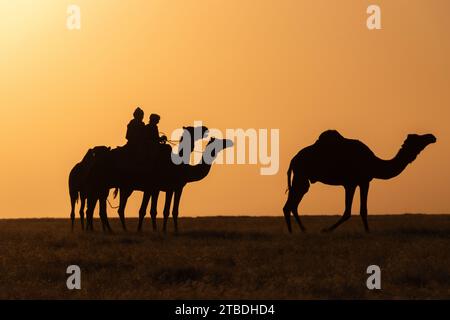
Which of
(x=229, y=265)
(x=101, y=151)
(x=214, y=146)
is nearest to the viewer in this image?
(x=229, y=265)

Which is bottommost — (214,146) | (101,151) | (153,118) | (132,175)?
(132,175)

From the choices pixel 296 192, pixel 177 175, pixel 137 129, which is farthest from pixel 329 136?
pixel 137 129

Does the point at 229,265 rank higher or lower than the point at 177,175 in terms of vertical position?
lower

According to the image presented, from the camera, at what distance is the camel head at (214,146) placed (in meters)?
23.5

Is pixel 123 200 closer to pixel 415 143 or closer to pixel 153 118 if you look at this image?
pixel 153 118

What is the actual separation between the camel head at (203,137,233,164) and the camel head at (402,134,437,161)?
409 cm

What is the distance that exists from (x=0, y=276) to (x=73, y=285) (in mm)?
1557

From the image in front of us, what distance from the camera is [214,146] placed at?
2361 cm

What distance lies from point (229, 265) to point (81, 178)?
1071 centimetres

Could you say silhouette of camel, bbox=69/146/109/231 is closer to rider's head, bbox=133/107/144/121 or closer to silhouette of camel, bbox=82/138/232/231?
silhouette of camel, bbox=82/138/232/231
